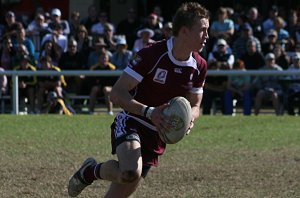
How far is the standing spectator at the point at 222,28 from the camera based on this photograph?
18.8 meters

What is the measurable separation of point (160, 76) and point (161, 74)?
0.06ft

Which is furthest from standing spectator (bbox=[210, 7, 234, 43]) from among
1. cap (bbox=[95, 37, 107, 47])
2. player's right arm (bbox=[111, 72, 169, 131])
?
player's right arm (bbox=[111, 72, 169, 131])

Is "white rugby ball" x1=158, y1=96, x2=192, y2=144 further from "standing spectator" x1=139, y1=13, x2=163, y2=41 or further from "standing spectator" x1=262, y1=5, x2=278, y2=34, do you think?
"standing spectator" x1=262, y1=5, x2=278, y2=34

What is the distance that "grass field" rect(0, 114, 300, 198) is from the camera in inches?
350

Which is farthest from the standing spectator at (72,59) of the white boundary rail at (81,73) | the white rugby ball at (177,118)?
the white rugby ball at (177,118)

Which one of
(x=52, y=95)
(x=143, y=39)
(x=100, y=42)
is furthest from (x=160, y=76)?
(x=100, y=42)

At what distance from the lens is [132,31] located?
20.1 meters

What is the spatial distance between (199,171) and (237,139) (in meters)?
2.73

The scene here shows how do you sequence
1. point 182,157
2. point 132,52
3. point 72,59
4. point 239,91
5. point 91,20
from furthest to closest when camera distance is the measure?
point 91,20 < point 132,52 < point 72,59 < point 239,91 < point 182,157

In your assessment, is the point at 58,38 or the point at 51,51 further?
the point at 58,38

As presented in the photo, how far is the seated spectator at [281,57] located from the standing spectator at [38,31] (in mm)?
4980

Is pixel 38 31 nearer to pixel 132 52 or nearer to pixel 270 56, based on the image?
pixel 132 52

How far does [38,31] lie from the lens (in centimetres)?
1925

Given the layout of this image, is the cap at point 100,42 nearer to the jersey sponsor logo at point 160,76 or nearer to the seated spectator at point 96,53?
the seated spectator at point 96,53
